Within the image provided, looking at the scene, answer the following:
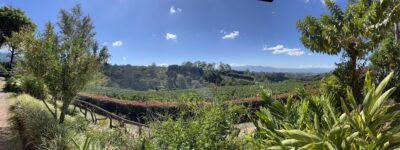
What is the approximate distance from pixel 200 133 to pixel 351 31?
483cm

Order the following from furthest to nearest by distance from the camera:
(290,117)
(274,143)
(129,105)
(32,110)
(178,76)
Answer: (178,76), (129,105), (32,110), (290,117), (274,143)

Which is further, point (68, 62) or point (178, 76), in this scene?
point (178, 76)

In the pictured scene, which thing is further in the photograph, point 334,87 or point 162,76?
point 162,76

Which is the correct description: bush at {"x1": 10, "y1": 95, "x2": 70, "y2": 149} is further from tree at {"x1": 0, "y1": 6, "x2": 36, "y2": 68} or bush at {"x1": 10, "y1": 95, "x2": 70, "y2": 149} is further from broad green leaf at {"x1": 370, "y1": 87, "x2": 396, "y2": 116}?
tree at {"x1": 0, "y1": 6, "x2": 36, "y2": 68}

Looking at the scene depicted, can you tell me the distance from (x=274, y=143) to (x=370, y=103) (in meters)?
1.09

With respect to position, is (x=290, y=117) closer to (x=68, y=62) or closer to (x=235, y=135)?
(x=235, y=135)

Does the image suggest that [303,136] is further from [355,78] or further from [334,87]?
[334,87]

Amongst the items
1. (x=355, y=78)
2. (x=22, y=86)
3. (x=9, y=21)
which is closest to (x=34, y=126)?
(x=22, y=86)

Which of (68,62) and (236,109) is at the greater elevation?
(68,62)

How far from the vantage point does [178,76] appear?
256 feet

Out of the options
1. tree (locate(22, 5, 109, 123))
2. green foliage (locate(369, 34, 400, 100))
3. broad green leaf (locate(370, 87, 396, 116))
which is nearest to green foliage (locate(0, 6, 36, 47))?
tree (locate(22, 5, 109, 123))

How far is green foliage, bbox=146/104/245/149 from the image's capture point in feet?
12.1

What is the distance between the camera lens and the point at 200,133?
12.5ft

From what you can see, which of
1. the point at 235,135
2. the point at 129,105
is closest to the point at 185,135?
the point at 235,135
